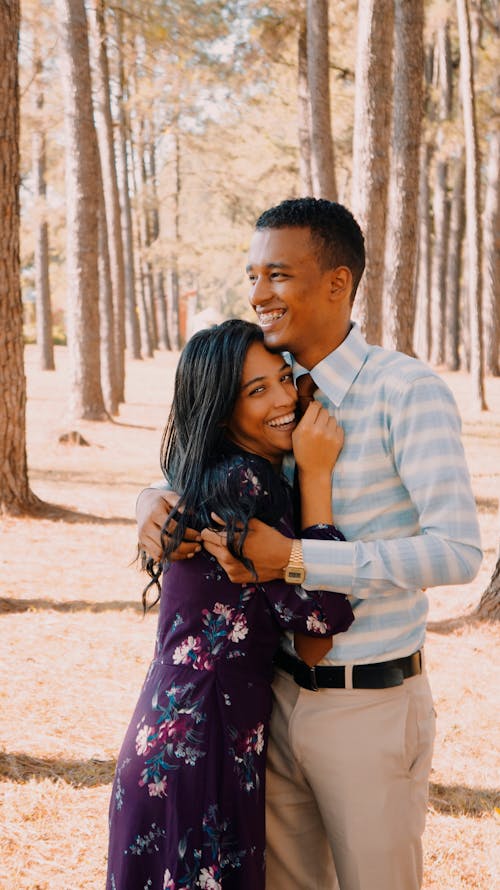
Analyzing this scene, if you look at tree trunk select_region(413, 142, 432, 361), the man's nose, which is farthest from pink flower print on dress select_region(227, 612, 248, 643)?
tree trunk select_region(413, 142, 432, 361)

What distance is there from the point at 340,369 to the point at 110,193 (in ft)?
52.7

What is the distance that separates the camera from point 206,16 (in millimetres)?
12844

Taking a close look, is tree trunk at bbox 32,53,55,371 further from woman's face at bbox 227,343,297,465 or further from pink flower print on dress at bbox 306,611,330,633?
pink flower print on dress at bbox 306,611,330,633

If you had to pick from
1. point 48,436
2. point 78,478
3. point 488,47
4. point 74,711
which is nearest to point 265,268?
point 74,711

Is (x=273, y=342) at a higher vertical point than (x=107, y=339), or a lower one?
higher

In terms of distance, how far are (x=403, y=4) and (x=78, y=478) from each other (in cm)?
677

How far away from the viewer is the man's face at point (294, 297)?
2404mm

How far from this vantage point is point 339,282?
245 centimetres

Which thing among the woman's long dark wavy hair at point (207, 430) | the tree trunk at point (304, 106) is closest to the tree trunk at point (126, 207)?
the tree trunk at point (304, 106)

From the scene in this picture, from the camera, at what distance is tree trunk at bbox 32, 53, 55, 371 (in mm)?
20969

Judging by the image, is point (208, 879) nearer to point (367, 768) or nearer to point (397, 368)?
point (367, 768)

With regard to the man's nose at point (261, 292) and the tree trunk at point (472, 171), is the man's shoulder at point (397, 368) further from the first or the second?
the tree trunk at point (472, 171)

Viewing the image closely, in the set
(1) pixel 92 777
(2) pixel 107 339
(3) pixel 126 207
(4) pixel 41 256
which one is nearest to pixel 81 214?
(2) pixel 107 339

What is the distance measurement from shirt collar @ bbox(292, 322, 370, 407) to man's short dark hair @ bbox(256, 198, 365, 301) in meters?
0.24
